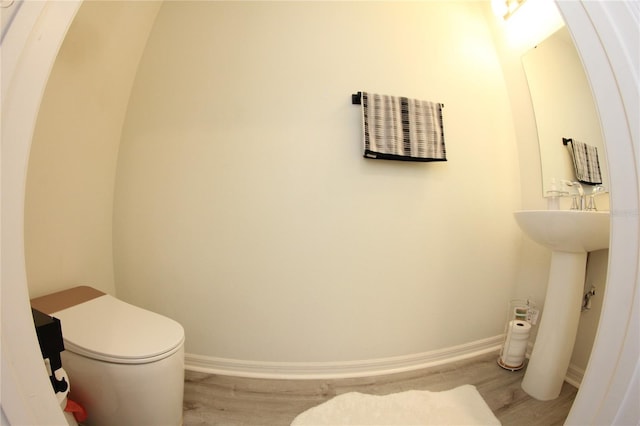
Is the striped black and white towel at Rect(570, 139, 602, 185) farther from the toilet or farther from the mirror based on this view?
the toilet

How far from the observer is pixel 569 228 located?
1006mm

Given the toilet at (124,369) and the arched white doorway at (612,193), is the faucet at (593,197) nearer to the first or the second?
the arched white doorway at (612,193)

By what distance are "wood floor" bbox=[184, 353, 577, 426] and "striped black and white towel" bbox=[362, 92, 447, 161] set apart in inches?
49.7

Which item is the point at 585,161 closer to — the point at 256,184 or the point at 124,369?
the point at 256,184

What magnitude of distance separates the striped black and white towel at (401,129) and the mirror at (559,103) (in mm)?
651

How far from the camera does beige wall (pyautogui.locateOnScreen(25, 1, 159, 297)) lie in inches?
41.4

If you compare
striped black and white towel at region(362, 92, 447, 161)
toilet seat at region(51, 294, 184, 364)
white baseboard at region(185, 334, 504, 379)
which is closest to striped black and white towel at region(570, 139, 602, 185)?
striped black and white towel at region(362, 92, 447, 161)

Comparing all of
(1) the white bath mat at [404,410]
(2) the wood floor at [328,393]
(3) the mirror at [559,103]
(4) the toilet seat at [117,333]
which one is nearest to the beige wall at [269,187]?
(2) the wood floor at [328,393]

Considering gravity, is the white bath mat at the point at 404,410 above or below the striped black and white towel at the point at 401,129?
below

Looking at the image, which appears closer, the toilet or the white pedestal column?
the toilet


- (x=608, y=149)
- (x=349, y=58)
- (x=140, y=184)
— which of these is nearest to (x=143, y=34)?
(x=140, y=184)

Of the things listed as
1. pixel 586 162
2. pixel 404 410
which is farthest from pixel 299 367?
pixel 586 162

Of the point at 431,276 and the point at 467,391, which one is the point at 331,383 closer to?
the point at 467,391

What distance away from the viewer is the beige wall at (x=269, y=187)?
4.29 feet
